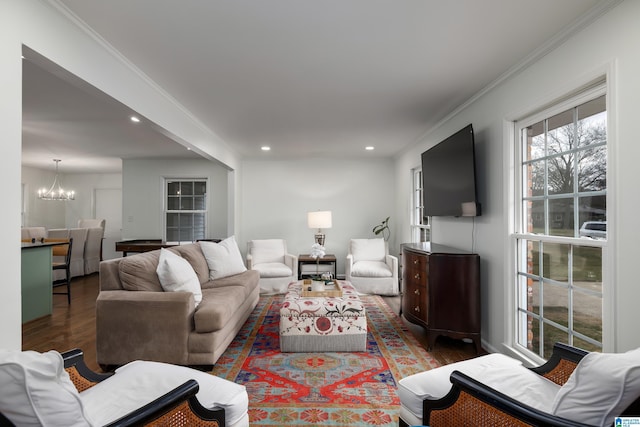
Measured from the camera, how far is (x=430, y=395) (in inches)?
64.1

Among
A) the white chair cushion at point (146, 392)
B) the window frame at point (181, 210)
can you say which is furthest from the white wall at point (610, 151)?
the window frame at point (181, 210)

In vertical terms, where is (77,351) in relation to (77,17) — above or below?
below

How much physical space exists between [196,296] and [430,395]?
2.05 m

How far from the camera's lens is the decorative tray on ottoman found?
346 centimetres

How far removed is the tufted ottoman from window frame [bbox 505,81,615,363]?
4.19 feet

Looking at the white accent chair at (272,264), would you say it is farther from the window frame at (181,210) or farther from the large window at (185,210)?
the large window at (185,210)

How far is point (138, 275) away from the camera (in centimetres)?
282

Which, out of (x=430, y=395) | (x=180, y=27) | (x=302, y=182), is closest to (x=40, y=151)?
(x=302, y=182)

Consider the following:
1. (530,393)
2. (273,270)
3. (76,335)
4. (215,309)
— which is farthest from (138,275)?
(530,393)

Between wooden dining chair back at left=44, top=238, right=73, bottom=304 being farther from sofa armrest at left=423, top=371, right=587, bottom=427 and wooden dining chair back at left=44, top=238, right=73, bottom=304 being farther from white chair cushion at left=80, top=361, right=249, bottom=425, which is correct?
sofa armrest at left=423, top=371, right=587, bottom=427

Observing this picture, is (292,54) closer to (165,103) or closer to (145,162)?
(165,103)

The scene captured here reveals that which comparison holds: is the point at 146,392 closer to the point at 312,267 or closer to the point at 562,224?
the point at 562,224

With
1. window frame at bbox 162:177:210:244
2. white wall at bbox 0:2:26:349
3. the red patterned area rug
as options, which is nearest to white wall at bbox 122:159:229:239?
window frame at bbox 162:177:210:244

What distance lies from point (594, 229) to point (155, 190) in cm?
704
